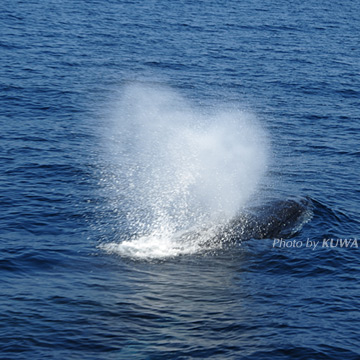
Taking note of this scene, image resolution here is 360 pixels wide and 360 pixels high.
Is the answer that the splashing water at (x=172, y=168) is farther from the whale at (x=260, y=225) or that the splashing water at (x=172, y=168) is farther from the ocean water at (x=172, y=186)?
the whale at (x=260, y=225)

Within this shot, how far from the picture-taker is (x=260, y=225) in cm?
3662

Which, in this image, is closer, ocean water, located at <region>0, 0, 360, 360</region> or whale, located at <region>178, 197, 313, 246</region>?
ocean water, located at <region>0, 0, 360, 360</region>

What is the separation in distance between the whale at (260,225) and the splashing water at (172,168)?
35 centimetres

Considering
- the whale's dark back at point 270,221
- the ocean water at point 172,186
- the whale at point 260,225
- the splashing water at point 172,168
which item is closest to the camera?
the ocean water at point 172,186

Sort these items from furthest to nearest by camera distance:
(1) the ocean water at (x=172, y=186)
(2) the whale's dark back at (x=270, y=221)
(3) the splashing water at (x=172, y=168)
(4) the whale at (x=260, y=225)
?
(3) the splashing water at (x=172, y=168) → (2) the whale's dark back at (x=270, y=221) → (4) the whale at (x=260, y=225) → (1) the ocean water at (x=172, y=186)

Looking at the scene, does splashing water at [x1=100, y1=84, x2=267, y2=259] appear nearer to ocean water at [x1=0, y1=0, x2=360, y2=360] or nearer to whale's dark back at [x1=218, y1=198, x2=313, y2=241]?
ocean water at [x1=0, y1=0, x2=360, y2=360]

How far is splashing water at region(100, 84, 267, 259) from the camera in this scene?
36.5 metres

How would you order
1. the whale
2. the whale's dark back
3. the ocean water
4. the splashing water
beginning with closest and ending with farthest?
the ocean water
the whale
the whale's dark back
the splashing water

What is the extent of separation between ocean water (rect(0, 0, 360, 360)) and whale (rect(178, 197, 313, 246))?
291 mm

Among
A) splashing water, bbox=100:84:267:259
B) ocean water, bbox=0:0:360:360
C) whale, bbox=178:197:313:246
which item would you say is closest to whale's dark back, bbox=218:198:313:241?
whale, bbox=178:197:313:246

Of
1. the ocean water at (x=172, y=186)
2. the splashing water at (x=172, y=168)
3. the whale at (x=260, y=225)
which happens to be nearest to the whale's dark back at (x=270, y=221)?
the whale at (x=260, y=225)

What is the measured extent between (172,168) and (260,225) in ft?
38.3

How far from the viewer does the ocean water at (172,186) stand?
27.2m

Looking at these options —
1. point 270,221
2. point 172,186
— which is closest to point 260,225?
point 270,221
